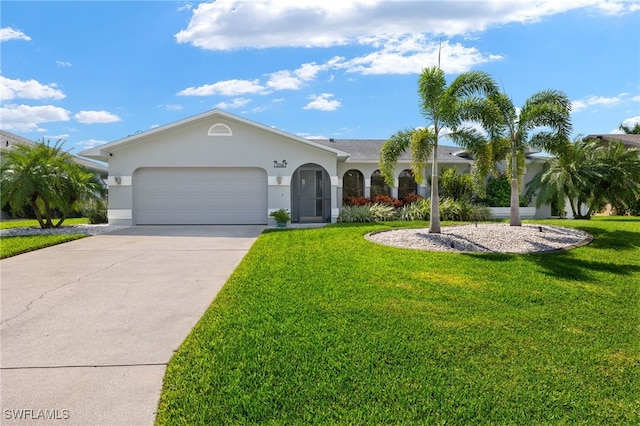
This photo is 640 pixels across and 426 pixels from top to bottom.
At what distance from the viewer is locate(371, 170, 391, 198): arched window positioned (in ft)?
69.1

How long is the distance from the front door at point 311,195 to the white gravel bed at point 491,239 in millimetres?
5792

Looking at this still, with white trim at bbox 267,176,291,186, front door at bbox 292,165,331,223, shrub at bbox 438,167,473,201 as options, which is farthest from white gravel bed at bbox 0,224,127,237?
shrub at bbox 438,167,473,201

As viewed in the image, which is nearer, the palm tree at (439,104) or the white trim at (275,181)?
the palm tree at (439,104)

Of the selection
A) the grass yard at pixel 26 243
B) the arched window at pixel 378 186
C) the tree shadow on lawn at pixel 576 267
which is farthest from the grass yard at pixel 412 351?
the arched window at pixel 378 186

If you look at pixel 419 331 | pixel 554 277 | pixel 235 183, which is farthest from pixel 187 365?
pixel 235 183

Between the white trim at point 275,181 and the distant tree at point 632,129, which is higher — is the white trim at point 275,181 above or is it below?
below

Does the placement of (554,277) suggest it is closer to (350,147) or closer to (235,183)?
(235,183)

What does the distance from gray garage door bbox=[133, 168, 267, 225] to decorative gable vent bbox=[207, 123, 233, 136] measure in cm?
144

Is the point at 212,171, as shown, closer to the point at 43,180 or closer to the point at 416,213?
the point at 43,180

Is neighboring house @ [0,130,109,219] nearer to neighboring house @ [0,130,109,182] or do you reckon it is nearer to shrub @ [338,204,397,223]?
neighboring house @ [0,130,109,182]

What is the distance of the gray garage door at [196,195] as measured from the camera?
17.8 metres

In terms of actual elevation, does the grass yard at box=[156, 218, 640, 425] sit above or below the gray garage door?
below

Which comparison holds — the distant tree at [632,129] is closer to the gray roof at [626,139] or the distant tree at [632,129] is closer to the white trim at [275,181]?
the gray roof at [626,139]

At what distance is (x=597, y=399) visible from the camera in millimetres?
3479
